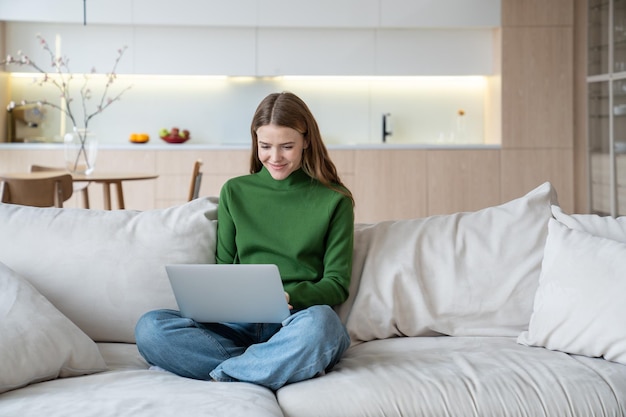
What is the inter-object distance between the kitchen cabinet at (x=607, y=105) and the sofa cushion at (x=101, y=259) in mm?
4368

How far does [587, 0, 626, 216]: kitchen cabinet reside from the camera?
632 cm

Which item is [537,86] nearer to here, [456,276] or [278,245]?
[456,276]

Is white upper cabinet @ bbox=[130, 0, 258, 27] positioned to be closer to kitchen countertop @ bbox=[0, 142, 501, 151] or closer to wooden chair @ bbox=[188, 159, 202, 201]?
kitchen countertop @ bbox=[0, 142, 501, 151]

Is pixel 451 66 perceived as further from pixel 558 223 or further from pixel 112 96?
pixel 558 223

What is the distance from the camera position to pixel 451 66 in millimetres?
7168

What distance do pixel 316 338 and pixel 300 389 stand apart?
13cm

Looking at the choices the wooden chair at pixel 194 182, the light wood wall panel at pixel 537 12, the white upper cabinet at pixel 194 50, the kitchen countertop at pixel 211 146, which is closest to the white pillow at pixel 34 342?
the wooden chair at pixel 194 182

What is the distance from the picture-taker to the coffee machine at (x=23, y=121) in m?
7.06

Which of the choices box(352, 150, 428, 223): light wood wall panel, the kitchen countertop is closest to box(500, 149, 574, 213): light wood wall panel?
the kitchen countertop

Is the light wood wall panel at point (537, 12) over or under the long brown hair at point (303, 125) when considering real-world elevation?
over

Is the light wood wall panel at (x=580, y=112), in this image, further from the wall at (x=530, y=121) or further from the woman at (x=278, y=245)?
the woman at (x=278, y=245)

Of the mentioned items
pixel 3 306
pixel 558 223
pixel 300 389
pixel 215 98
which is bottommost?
pixel 300 389

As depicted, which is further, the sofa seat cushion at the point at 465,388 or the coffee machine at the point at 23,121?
the coffee machine at the point at 23,121

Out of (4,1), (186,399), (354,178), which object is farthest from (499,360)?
(4,1)
